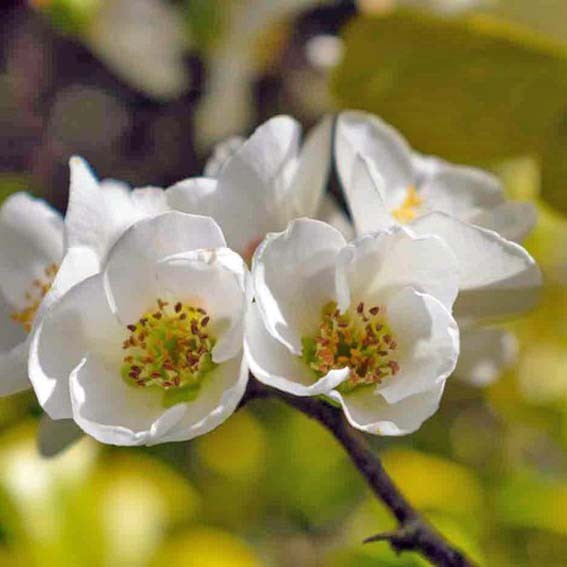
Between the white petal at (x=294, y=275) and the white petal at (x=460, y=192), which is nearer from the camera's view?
the white petal at (x=294, y=275)

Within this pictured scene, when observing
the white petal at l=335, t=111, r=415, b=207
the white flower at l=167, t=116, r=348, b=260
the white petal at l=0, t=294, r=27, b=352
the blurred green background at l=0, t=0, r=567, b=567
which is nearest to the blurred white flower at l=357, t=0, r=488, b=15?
the blurred green background at l=0, t=0, r=567, b=567

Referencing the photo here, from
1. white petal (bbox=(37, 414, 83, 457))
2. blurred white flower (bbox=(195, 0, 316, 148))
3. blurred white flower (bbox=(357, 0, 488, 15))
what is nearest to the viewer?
white petal (bbox=(37, 414, 83, 457))

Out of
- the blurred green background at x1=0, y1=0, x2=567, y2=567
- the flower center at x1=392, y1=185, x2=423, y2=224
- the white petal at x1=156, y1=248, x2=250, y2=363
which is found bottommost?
the blurred green background at x1=0, y1=0, x2=567, y2=567

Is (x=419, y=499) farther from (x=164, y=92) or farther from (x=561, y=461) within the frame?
(x=164, y=92)

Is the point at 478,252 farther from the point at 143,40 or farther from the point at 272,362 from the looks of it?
the point at 143,40

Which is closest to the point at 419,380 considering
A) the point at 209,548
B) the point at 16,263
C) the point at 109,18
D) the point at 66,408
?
the point at 66,408

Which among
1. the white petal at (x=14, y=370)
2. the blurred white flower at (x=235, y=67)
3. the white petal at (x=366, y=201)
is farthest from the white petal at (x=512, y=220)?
the blurred white flower at (x=235, y=67)

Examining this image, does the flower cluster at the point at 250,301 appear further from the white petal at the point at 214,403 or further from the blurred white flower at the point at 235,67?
the blurred white flower at the point at 235,67

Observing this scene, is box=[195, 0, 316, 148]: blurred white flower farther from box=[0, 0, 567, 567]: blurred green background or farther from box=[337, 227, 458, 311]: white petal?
box=[337, 227, 458, 311]: white petal
